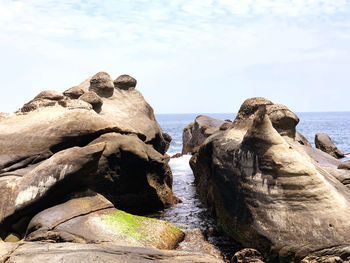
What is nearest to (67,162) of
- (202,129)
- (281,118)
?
(281,118)

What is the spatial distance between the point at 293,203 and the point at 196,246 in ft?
9.34

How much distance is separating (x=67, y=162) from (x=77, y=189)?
790 millimetres

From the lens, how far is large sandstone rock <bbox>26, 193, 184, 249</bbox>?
8422 mm

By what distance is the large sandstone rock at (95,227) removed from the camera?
8.42 meters

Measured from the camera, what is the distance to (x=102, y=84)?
19203mm

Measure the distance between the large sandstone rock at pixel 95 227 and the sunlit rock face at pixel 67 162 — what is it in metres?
0.55

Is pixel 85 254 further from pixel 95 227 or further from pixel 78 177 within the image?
pixel 78 177

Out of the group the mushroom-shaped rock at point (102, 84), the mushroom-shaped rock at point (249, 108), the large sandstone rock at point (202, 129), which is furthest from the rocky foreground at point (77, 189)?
the large sandstone rock at point (202, 129)

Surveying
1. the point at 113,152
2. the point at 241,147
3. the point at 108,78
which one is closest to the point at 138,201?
the point at 113,152

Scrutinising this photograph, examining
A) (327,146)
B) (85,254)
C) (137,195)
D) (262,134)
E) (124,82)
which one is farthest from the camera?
(327,146)

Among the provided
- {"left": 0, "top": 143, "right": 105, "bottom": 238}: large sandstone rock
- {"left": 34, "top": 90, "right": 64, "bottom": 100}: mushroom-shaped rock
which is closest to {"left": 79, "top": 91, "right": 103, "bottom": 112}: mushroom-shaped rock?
{"left": 34, "top": 90, "right": 64, "bottom": 100}: mushroom-shaped rock

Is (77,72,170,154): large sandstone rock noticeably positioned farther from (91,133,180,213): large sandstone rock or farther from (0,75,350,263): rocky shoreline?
(0,75,350,263): rocky shoreline

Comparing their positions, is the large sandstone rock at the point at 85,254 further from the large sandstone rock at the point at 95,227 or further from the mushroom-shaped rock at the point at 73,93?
the mushroom-shaped rock at the point at 73,93

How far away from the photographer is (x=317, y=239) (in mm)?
8562
